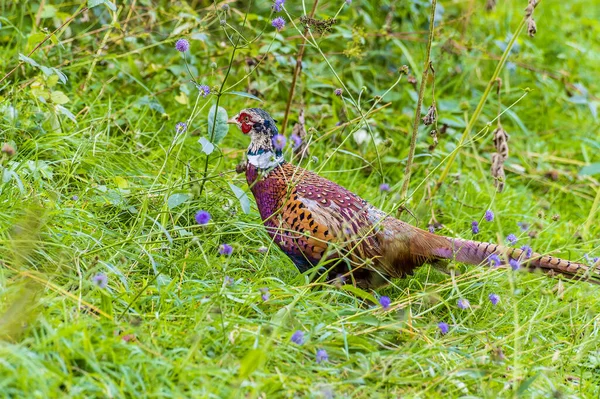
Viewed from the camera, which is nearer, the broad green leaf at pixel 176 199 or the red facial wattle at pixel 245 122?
the broad green leaf at pixel 176 199

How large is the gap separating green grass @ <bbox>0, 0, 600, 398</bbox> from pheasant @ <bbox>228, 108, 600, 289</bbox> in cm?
10

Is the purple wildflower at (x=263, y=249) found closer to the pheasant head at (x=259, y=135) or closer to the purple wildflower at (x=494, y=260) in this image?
the pheasant head at (x=259, y=135)

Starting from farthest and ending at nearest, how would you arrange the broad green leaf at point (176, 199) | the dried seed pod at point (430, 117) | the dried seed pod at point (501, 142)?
the dried seed pod at point (501, 142) → the dried seed pod at point (430, 117) → the broad green leaf at point (176, 199)

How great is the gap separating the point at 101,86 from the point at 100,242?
1.63m

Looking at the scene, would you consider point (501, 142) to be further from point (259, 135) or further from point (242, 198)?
point (242, 198)

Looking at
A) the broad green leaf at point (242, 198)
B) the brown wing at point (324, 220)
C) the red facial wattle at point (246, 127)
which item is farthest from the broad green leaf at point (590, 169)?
the red facial wattle at point (246, 127)

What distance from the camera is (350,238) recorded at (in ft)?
11.4

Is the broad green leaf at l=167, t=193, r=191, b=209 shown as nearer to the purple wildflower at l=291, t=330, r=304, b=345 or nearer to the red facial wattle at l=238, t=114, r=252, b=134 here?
the red facial wattle at l=238, t=114, r=252, b=134

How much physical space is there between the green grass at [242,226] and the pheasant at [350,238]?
10cm

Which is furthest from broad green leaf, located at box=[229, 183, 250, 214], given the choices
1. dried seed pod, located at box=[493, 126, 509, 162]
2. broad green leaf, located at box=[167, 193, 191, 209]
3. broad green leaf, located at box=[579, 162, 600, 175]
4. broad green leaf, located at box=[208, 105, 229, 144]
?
dried seed pod, located at box=[493, 126, 509, 162]

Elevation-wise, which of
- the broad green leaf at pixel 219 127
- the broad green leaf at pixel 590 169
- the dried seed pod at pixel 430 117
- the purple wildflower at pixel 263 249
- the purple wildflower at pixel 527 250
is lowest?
the purple wildflower at pixel 263 249

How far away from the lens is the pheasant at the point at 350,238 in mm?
3455

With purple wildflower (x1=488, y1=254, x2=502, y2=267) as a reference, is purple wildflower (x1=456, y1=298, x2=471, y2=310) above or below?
below

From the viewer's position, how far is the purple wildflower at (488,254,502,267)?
3.27 metres
